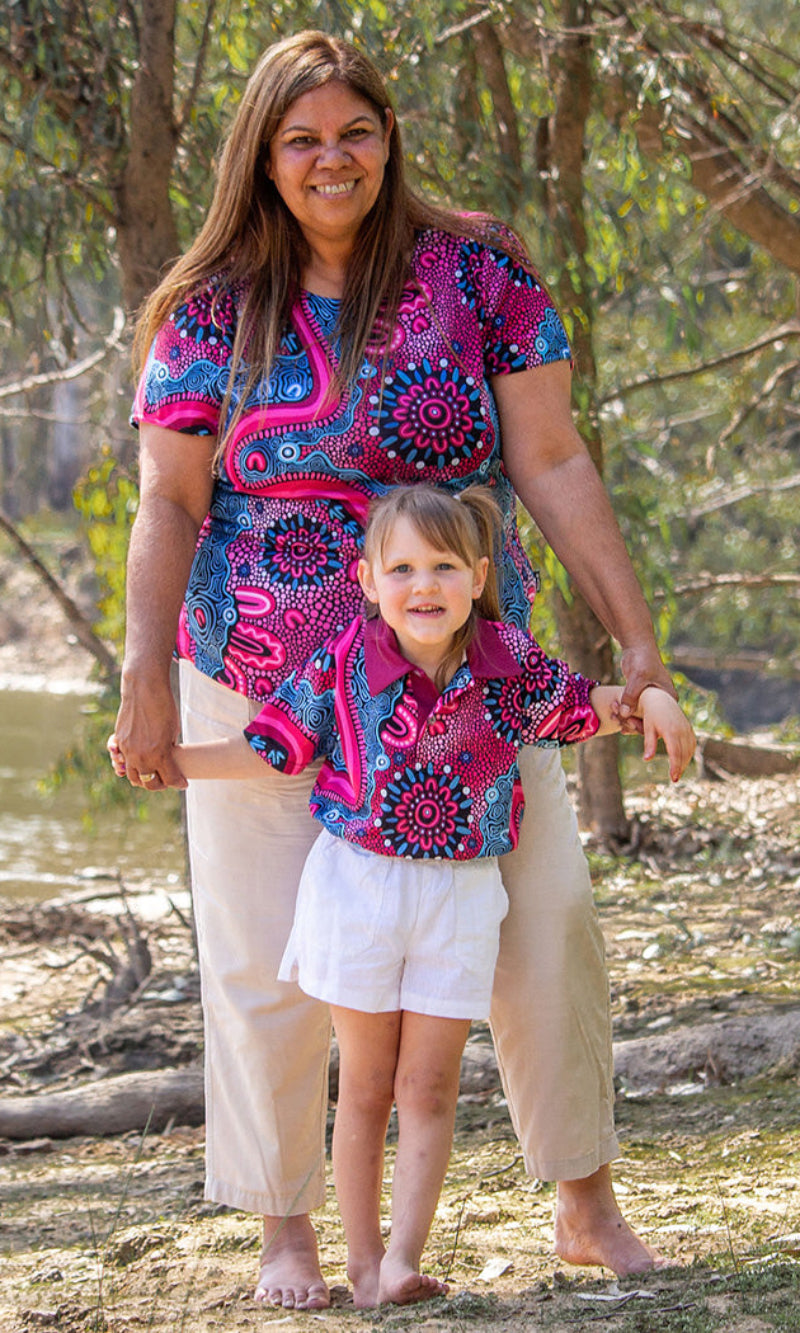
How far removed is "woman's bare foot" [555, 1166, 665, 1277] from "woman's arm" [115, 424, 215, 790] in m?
0.85

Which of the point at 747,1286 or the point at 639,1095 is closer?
the point at 747,1286

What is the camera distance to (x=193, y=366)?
2.37 meters

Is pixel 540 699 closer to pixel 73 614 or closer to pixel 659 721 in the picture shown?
pixel 659 721

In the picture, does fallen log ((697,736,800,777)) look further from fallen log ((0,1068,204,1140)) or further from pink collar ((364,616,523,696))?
pink collar ((364,616,523,696))

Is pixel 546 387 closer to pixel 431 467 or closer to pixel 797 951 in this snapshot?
pixel 431 467

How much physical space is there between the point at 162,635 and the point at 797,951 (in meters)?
2.43

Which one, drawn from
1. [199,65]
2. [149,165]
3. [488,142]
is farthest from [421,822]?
[488,142]

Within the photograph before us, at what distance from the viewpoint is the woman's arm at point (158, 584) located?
7.50ft

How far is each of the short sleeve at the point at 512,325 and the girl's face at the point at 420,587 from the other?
1.22 ft

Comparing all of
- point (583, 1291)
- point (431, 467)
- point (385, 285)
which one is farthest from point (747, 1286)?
point (385, 285)

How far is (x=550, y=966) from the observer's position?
2320 mm

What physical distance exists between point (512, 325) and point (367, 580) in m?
0.47

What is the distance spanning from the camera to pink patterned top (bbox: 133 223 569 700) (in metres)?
2.31

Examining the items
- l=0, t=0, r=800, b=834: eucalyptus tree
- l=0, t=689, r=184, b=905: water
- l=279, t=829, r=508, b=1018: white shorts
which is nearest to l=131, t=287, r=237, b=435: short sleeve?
l=279, t=829, r=508, b=1018: white shorts
